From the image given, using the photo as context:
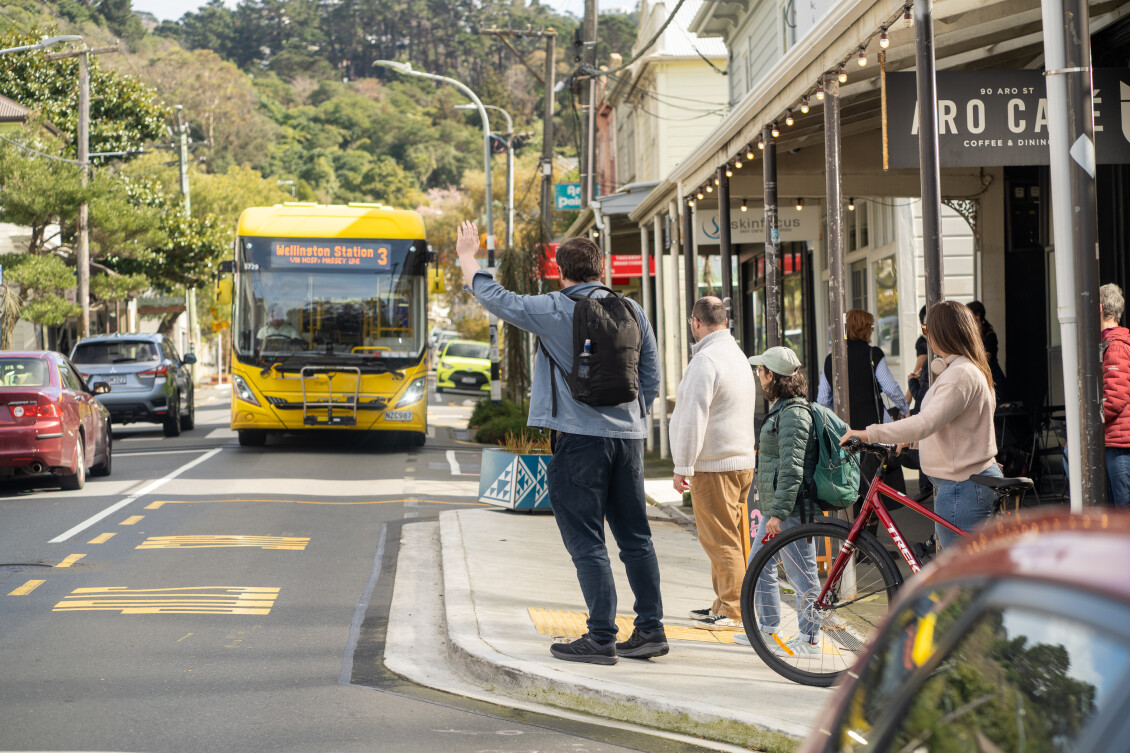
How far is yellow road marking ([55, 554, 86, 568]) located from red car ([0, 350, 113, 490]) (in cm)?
408

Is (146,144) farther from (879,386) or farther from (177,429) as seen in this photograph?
(879,386)

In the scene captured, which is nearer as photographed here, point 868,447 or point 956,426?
point 956,426

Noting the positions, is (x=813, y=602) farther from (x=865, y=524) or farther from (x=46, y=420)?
(x=46, y=420)

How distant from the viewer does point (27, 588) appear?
27.7ft

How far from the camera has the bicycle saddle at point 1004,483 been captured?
560cm

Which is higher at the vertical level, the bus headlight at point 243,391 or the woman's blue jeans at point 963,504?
the bus headlight at point 243,391

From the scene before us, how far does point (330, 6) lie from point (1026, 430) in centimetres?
14353

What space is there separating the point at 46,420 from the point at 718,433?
29.9 feet

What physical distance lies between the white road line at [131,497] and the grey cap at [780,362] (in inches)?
263

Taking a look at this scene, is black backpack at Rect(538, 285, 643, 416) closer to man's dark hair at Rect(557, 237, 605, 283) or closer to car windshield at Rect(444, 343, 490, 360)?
man's dark hair at Rect(557, 237, 605, 283)

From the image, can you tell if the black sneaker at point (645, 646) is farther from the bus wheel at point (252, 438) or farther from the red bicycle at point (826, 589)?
the bus wheel at point (252, 438)

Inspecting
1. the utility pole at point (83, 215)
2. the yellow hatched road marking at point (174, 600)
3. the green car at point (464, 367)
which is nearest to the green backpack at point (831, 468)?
the yellow hatched road marking at point (174, 600)

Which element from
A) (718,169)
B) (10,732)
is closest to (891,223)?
(718,169)

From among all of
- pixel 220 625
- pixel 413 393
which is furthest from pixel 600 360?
pixel 413 393
